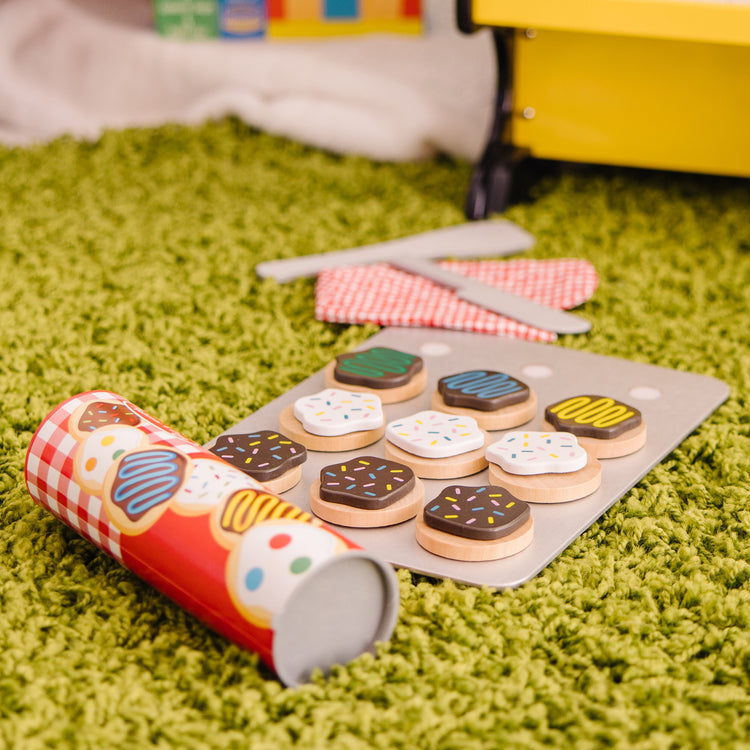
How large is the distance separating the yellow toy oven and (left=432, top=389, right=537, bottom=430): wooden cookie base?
0.69 m

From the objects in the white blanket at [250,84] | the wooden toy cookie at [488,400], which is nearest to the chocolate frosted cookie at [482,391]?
the wooden toy cookie at [488,400]

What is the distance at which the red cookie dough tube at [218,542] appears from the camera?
0.64 m

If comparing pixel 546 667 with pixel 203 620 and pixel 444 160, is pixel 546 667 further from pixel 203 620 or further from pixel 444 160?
pixel 444 160

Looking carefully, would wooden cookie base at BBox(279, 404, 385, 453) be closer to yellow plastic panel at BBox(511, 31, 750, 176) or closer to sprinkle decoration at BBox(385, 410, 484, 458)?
sprinkle decoration at BBox(385, 410, 484, 458)

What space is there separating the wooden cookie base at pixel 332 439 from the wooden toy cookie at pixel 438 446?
28 mm

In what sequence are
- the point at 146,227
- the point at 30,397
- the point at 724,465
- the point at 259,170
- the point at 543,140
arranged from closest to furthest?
the point at 724,465 → the point at 30,397 → the point at 146,227 → the point at 543,140 → the point at 259,170

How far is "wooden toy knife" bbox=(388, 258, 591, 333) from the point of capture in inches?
48.3

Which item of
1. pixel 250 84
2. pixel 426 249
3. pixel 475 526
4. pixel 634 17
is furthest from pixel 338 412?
pixel 250 84

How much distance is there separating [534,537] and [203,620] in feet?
0.90

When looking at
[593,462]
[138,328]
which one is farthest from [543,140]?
[593,462]

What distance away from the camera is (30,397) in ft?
3.51

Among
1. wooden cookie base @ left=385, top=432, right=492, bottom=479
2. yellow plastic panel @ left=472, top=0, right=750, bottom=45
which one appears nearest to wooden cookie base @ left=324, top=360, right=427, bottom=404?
wooden cookie base @ left=385, top=432, right=492, bottom=479

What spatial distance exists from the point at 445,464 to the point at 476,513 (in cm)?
10

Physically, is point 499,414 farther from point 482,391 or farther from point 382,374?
point 382,374
